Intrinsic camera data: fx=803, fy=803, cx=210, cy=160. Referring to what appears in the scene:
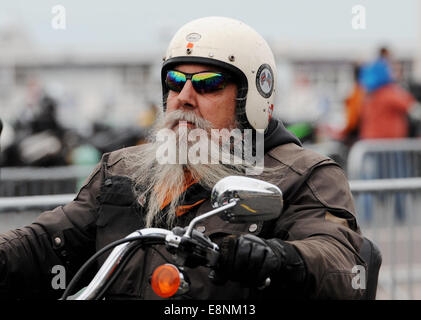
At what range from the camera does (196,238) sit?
2.11 meters

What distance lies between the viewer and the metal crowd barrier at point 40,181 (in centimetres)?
782

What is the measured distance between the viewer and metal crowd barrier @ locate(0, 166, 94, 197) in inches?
308

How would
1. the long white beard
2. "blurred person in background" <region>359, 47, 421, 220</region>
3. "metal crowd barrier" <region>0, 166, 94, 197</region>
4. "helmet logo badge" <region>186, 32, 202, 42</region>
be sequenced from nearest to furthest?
the long white beard < "helmet logo badge" <region>186, 32, 202, 42</region> < "metal crowd barrier" <region>0, 166, 94, 197</region> < "blurred person in background" <region>359, 47, 421, 220</region>

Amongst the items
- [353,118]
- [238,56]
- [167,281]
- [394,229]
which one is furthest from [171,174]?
[353,118]

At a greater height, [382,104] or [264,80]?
[264,80]

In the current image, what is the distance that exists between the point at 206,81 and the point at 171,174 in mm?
357

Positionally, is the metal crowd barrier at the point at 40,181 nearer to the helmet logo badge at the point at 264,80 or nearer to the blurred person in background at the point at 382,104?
the blurred person in background at the point at 382,104

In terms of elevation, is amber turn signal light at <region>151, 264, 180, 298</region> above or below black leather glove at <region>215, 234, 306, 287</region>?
below

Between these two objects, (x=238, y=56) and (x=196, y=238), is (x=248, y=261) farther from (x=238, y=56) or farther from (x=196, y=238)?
(x=238, y=56)

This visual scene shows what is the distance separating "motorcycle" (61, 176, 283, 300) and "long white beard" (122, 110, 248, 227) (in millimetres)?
553

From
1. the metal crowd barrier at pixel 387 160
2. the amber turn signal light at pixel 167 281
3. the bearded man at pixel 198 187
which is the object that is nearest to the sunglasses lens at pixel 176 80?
the bearded man at pixel 198 187

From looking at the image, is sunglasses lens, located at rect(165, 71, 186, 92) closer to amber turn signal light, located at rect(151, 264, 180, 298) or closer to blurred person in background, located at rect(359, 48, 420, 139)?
amber turn signal light, located at rect(151, 264, 180, 298)

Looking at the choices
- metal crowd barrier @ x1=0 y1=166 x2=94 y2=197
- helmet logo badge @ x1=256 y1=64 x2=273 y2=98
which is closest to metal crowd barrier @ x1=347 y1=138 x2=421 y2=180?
metal crowd barrier @ x1=0 y1=166 x2=94 y2=197
